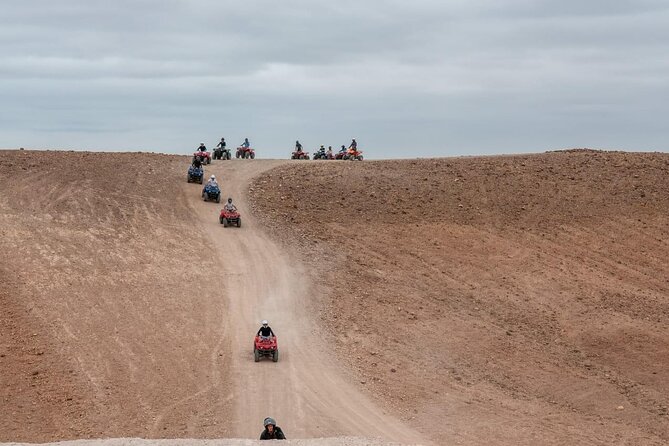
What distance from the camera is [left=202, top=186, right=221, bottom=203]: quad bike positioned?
42562 mm

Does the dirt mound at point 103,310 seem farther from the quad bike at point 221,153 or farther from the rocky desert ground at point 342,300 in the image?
the quad bike at point 221,153

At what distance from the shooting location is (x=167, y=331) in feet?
96.6

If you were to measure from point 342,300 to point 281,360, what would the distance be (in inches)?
224

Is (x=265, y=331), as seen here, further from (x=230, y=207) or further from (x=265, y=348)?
(x=230, y=207)

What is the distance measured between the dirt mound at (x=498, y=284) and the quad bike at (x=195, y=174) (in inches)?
119

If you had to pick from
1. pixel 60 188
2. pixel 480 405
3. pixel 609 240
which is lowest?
pixel 480 405

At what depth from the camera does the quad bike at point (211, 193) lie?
42562 millimetres

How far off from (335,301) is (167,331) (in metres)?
6.52

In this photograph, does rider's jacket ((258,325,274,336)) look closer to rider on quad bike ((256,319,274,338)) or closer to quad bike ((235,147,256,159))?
rider on quad bike ((256,319,274,338))

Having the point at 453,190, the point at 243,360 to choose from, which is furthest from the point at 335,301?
the point at 453,190

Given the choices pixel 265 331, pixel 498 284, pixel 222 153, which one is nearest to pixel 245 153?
pixel 222 153

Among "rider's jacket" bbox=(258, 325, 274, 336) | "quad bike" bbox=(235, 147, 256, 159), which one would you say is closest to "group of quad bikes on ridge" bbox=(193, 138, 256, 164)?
"quad bike" bbox=(235, 147, 256, 159)

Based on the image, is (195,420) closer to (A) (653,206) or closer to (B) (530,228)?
(B) (530,228)

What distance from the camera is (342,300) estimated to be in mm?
33406
